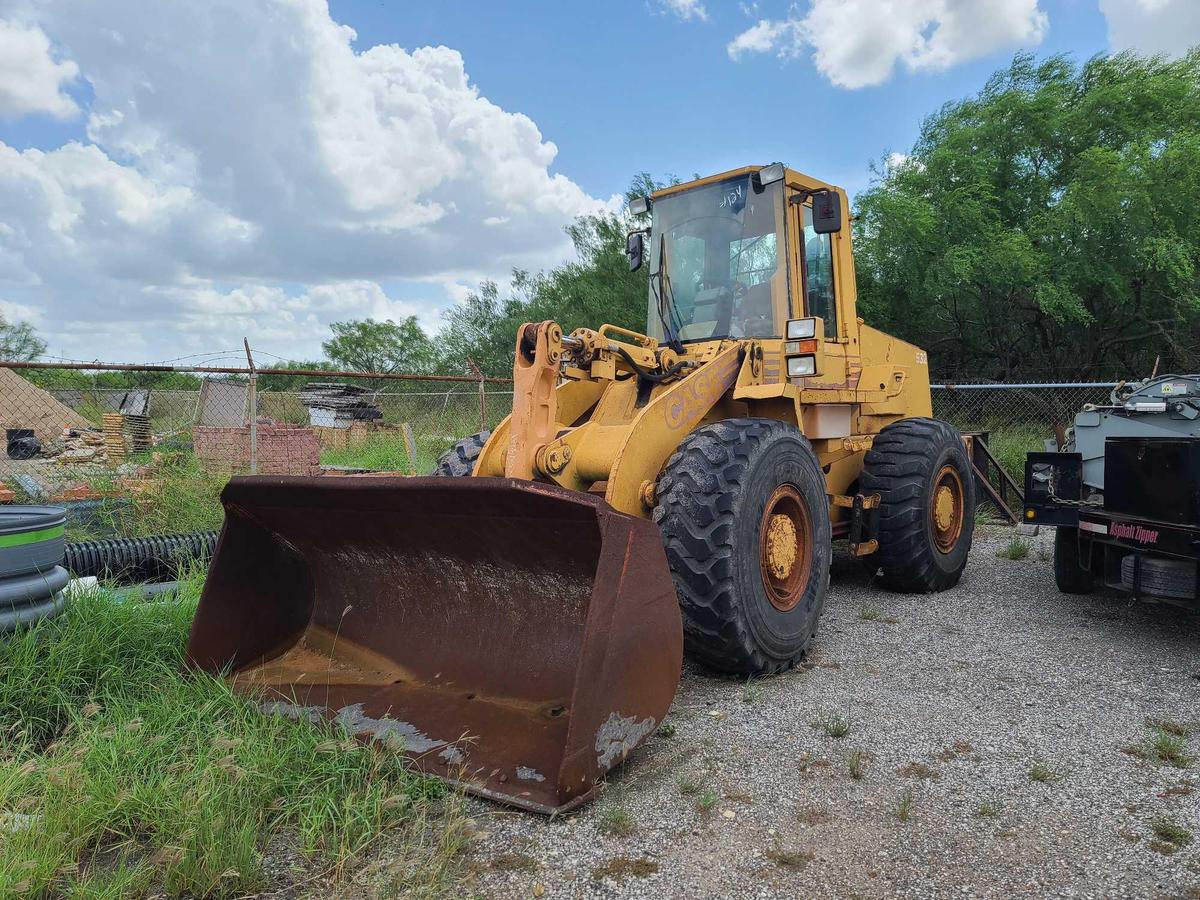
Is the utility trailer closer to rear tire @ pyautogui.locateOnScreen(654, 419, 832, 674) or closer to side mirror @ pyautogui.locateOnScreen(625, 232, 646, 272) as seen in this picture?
rear tire @ pyautogui.locateOnScreen(654, 419, 832, 674)

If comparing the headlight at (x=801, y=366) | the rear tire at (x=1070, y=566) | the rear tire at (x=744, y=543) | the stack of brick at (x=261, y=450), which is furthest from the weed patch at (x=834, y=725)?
the stack of brick at (x=261, y=450)

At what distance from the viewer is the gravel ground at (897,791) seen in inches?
93.8

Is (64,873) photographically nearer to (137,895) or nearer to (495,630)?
(137,895)

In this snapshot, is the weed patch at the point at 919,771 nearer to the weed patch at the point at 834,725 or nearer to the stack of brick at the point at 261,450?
the weed patch at the point at 834,725

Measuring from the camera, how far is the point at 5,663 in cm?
350

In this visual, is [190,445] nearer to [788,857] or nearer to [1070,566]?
[788,857]

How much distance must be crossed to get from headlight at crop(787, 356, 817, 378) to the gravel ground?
160 cm

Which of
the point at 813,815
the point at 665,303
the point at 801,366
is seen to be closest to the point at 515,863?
the point at 813,815

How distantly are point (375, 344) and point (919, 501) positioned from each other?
47.4m

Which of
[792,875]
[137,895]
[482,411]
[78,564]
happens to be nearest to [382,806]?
[137,895]

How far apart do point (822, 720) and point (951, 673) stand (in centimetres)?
110

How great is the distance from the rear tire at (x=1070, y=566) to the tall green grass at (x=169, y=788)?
4.93m

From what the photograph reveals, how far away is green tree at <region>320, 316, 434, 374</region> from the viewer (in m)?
47.9

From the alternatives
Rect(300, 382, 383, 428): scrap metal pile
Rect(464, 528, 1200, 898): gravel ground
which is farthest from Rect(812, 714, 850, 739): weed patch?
Rect(300, 382, 383, 428): scrap metal pile
